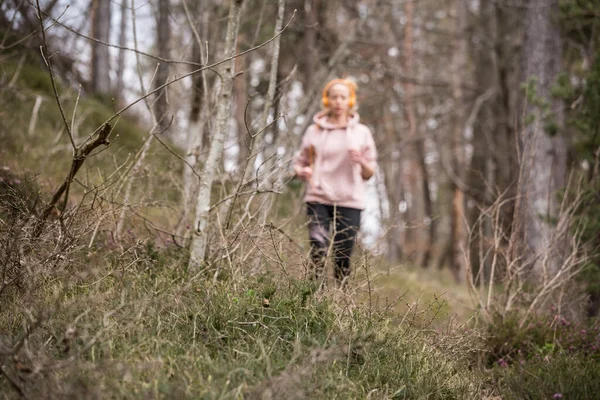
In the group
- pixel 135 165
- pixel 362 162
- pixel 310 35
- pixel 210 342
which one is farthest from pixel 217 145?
pixel 310 35

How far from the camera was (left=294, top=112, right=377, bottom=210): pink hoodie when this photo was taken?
4477mm

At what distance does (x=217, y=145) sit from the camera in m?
3.72

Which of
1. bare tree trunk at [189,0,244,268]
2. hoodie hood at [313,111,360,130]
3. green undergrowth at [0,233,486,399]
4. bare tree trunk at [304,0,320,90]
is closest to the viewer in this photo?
green undergrowth at [0,233,486,399]

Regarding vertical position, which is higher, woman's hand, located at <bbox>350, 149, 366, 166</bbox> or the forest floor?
woman's hand, located at <bbox>350, 149, 366, 166</bbox>

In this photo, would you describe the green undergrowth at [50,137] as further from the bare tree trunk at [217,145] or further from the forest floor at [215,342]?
the forest floor at [215,342]

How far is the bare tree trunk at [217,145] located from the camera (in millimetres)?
3660

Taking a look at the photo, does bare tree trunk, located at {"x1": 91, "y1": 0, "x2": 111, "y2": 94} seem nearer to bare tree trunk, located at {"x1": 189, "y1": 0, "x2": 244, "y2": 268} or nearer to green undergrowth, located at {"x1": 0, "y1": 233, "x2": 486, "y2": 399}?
bare tree trunk, located at {"x1": 189, "y1": 0, "x2": 244, "y2": 268}

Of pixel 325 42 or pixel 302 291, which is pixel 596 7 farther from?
pixel 302 291

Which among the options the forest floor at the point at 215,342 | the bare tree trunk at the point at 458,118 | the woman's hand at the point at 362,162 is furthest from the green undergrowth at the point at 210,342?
the bare tree trunk at the point at 458,118

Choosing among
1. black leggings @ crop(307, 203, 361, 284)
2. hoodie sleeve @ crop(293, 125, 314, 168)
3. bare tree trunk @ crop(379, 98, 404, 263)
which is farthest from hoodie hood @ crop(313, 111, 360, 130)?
bare tree trunk @ crop(379, 98, 404, 263)

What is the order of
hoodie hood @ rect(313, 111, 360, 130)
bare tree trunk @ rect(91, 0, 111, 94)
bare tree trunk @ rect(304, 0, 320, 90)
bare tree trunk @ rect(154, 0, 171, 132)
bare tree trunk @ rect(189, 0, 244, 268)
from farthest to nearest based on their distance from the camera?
bare tree trunk @ rect(91, 0, 111, 94) < bare tree trunk @ rect(154, 0, 171, 132) < bare tree trunk @ rect(304, 0, 320, 90) < hoodie hood @ rect(313, 111, 360, 130) < bare tree trunk @ rect(189, 0, 244, 268)

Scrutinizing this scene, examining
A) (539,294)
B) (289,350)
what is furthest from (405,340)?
(539,294)

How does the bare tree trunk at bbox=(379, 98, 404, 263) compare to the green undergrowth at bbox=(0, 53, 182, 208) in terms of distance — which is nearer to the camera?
the green undergrowth at bbox=(0, 53, 182, 208)

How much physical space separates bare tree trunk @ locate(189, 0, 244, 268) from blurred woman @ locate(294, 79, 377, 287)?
86 centimetres
